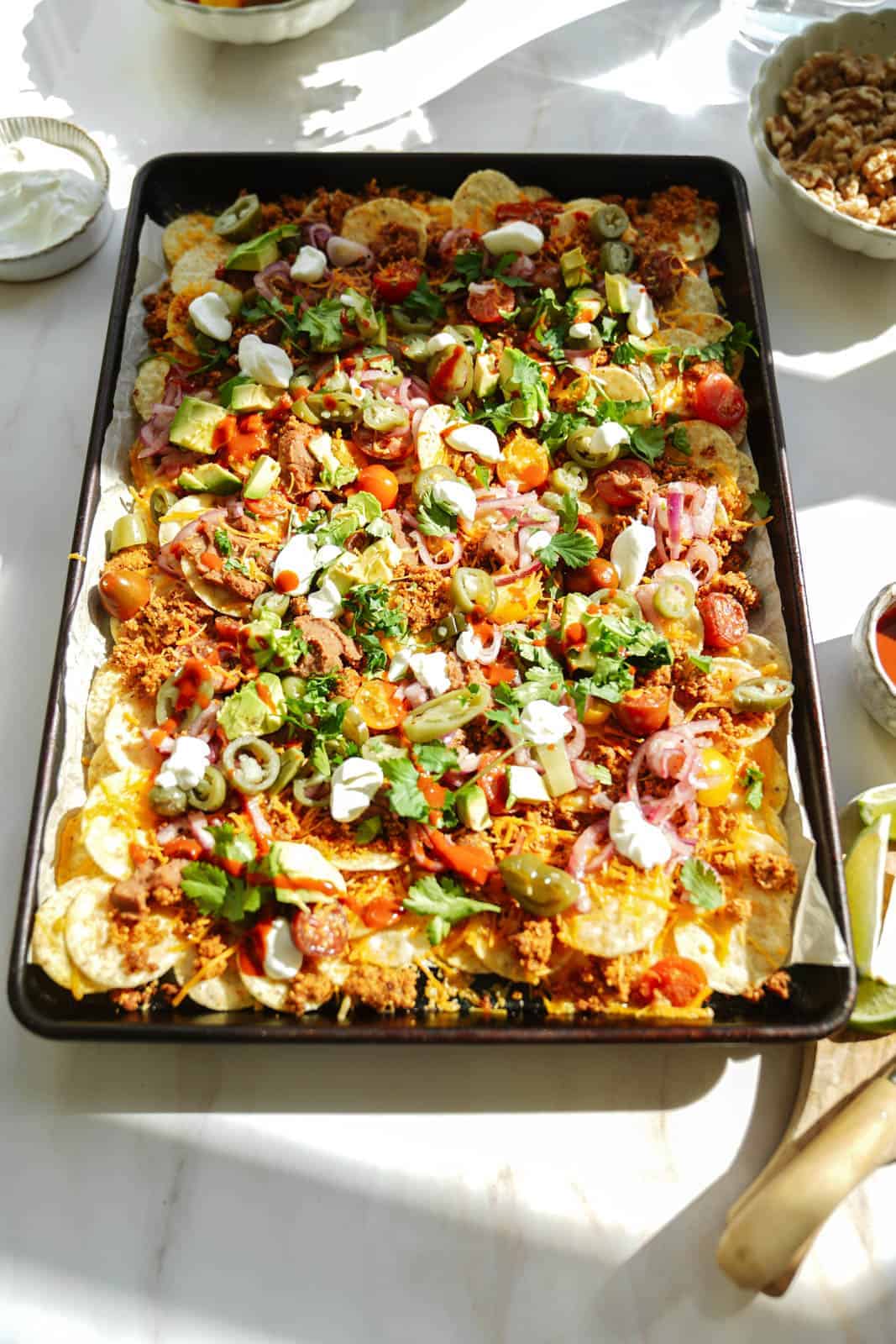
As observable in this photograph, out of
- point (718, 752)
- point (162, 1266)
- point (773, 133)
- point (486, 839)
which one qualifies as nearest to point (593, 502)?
point (718, 752)

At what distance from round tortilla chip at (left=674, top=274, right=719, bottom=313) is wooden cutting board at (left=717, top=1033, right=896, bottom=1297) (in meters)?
2.73

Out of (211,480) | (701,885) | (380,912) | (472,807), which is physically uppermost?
(211,480)

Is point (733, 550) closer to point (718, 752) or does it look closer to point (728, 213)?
point (718, 752)

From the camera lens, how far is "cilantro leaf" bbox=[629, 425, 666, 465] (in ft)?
12.6

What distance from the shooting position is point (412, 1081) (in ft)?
10.5

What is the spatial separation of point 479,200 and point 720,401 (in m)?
1.34

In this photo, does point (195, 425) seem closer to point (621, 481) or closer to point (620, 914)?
point (621, 481)

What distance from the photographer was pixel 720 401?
390cm

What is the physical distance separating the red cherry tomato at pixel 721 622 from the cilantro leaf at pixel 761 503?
38 cm

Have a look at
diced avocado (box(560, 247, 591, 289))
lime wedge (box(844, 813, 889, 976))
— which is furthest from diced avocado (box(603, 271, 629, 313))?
lime wedge (box(844, 813, 889, 976))

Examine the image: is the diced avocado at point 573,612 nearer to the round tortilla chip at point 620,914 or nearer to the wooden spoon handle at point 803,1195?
the round tortilla chip at point 620,914

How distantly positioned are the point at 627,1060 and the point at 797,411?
2.69 meters

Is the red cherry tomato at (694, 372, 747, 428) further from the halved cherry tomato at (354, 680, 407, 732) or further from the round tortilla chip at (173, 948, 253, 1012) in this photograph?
the round tortilla chip at (173, 948, 253, 1012)

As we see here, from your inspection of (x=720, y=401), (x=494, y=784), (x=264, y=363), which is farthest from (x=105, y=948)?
(x=720, y=401)
